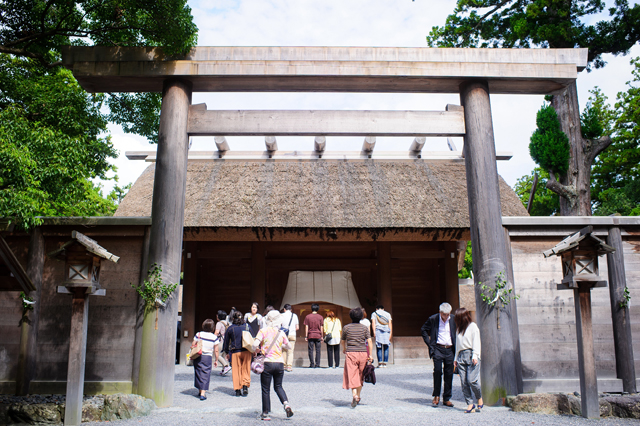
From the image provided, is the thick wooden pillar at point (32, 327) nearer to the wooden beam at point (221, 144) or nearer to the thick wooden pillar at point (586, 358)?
the thick wooden pillar at point (586, 358)

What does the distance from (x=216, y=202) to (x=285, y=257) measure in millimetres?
2888

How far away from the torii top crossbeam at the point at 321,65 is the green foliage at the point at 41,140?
38.9 inches

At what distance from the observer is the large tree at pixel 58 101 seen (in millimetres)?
6023

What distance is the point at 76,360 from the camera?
18.2 feet

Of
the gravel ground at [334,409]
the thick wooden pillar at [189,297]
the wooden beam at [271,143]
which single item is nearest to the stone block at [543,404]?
the gravel ground at [334,409]

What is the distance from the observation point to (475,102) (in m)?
7.25

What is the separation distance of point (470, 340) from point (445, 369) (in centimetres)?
62

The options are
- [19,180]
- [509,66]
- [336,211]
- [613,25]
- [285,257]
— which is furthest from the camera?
[285,257]

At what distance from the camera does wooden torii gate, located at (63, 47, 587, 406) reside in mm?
6953

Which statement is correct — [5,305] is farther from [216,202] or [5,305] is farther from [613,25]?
[613,25]

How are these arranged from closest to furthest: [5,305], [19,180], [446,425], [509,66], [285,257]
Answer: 1. [446,425]
2. [19,180]
3. [5,305]
4. [509,66]
5. [285,257]

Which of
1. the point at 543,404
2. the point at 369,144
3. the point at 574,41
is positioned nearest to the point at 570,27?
the point at 574,41

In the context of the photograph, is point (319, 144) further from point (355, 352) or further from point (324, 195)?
point (355, 352)

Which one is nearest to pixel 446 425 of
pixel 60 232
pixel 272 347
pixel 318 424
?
pixel 318 424
